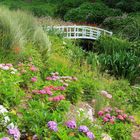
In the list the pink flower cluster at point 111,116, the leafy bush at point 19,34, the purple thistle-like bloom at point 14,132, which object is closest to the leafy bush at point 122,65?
the leafy bush at point 19,34

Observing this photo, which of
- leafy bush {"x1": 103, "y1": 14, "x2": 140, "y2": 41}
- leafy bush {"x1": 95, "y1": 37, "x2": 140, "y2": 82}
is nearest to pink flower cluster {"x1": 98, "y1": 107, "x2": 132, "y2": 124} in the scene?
leafy bush {"x1": 95, "y1": 37, "x2": 140, "y2": 82}

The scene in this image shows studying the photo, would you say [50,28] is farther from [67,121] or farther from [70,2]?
[70,2]

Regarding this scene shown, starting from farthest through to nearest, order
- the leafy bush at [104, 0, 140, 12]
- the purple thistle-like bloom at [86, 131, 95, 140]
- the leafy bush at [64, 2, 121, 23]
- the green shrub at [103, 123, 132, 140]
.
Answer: the leafy bush at [104, 0, 140, 12], the leafy bush at [64, 2, 121, 23], the green shrub at [103, 123, 132, 140], the purple thistle-like bloom at [86, 131, 95, 140]

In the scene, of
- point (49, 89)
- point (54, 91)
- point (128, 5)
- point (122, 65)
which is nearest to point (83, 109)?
point (54, 91)

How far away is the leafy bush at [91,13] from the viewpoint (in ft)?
76.7

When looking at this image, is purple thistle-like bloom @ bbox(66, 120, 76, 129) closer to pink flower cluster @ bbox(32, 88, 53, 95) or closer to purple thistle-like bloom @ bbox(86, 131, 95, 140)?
purple thistle-like bloom @ bbox(86, 131, 95, 140)

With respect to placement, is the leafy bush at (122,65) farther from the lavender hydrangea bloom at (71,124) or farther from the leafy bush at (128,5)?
the leafy bush at (128,5)

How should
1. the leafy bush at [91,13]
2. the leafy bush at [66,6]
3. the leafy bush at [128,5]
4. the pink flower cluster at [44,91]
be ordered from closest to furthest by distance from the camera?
the pink flower cluster at [44,91], the leafy bush at [91,13], the leafy bush at [128,5], the leafy bush at [66,6]

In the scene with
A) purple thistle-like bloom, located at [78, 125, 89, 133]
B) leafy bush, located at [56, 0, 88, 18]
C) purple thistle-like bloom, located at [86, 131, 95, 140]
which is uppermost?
purple thistle-like bloom, located at [78, 125, 89, 133]

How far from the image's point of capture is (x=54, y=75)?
24.0 feet

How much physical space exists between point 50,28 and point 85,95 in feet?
20.2

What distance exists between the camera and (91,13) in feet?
76.5

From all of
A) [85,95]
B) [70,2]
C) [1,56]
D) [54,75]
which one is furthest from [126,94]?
[70,2]

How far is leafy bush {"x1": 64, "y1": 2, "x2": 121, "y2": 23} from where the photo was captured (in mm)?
23391
